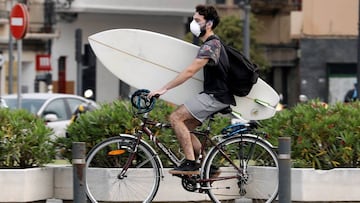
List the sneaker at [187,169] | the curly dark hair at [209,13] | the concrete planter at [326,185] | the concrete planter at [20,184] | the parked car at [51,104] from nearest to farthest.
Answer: the sneaker at [187,169]
the curly dark hair at [209,13]
the concrete planter at [20,184]
the concrete planter at [326,185]
the parked car at [51,104]

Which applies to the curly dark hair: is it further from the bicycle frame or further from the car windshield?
the car windshield

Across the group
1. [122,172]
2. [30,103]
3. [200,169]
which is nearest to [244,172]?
[200,169]

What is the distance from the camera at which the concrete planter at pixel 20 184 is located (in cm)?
1122

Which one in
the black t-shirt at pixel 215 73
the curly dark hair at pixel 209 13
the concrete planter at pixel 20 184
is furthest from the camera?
the concrete planter at pixel 20 184

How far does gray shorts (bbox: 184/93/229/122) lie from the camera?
10.7 meters

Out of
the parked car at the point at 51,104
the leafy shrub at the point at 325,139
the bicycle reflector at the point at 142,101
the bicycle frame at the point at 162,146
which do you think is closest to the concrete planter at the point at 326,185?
the leafy shrub at the point at 325,139

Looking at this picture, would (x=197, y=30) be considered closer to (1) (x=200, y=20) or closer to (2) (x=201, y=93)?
(1) (x=200, y=20)

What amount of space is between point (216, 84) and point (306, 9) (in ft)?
120

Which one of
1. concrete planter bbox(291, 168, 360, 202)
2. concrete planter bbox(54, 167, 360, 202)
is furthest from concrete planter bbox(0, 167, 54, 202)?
concrete planter bbox(291, 168, 360, 202)

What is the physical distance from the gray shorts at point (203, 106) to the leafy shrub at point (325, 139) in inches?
43.9

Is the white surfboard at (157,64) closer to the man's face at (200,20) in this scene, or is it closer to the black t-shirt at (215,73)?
the black t-shirt at (215,73)

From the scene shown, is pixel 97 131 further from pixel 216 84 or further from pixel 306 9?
pixel 306 9

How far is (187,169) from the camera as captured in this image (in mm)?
10742

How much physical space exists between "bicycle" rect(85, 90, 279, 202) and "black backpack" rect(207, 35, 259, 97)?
1.33 ft
